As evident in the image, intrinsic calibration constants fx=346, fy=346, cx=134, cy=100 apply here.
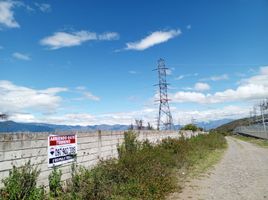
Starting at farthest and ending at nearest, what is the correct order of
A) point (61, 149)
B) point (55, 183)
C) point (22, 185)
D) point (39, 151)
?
point (61, 149)
point (55, 183)
point (39, 151)
point (22, 185)

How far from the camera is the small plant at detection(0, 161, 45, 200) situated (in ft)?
22.2

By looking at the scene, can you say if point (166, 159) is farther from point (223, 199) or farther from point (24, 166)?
point (24, 166)

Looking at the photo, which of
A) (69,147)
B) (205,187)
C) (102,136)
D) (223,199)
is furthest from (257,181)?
(69,147)

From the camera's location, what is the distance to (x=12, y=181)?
6.96 metres

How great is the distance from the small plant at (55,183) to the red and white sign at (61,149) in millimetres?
233

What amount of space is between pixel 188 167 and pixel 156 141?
22.3ft

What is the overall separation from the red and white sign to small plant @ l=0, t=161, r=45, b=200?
103cm

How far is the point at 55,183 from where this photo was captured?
29.1 feet

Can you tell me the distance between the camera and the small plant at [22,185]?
6781 millimetres

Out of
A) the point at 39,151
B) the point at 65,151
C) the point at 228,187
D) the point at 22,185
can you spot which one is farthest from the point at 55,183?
the point at 228,187

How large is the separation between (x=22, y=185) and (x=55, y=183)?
182 cm

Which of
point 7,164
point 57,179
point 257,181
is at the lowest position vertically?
point 257,181

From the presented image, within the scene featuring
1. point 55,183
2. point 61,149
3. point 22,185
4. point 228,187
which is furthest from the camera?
point 228,187

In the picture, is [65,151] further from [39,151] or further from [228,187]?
[228,187]
